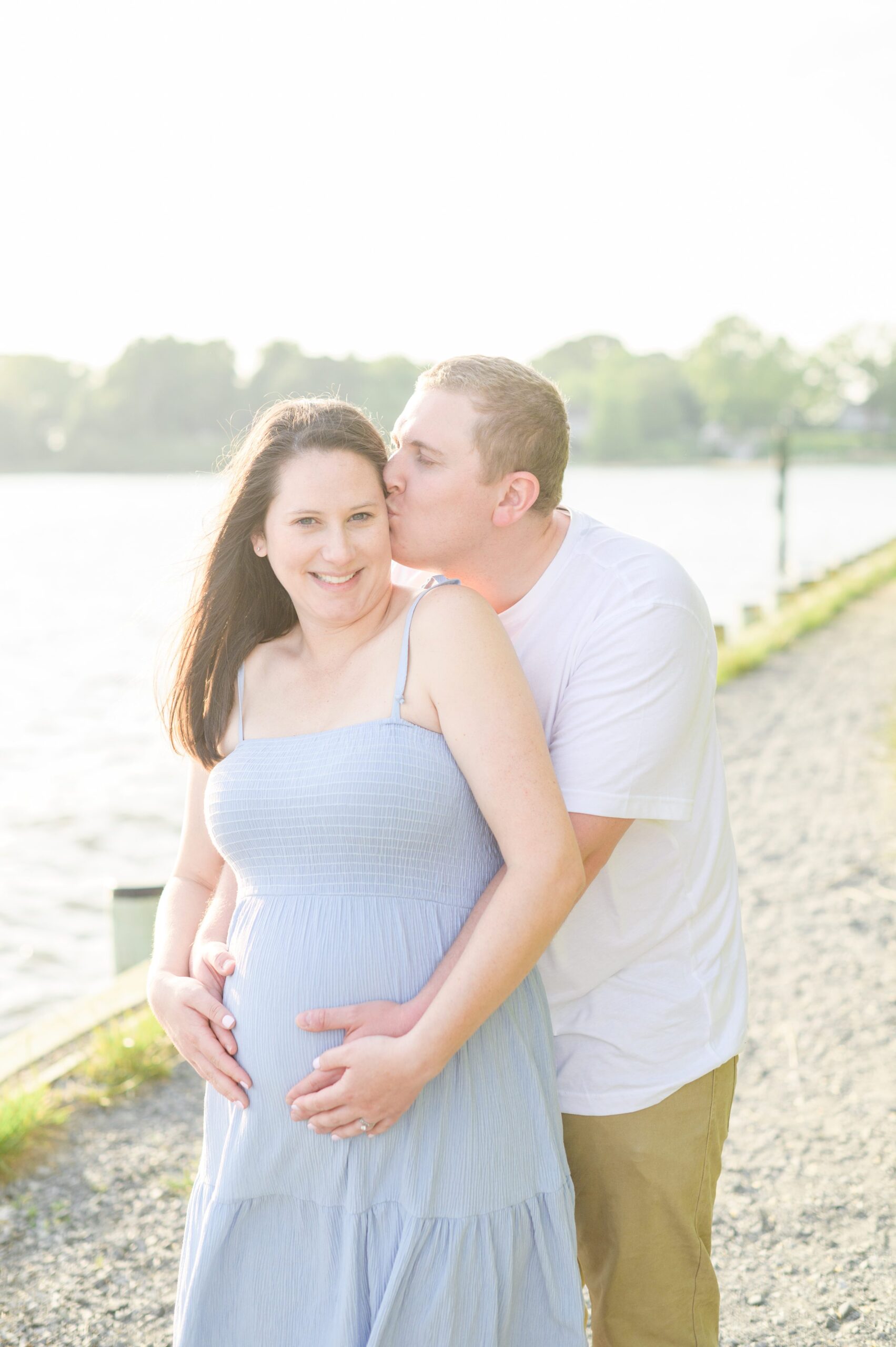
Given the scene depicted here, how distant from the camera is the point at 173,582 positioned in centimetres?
253

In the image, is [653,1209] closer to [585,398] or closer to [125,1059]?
[125,1059]

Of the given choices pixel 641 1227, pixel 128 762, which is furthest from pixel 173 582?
pixel 128 762

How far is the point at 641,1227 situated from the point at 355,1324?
674mm

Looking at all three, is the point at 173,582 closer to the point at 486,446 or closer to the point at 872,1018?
the point at 486,446

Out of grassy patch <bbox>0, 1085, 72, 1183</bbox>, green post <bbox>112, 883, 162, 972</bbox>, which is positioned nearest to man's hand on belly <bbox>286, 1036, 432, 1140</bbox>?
grassy patch <bbox>0, 1085, 72, 1183</bbox>

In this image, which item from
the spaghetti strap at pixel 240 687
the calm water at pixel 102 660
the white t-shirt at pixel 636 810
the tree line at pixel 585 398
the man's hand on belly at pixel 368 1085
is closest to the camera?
the man's hand on belly at pixel 368 1085

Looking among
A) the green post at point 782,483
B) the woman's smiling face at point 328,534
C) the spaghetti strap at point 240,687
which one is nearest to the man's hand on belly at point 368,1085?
the spaghetti strap at point 240,687

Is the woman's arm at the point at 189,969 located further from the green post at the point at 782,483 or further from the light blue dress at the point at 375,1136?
the green post at the point at 782,483

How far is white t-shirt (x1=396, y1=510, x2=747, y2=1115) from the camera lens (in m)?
2.15

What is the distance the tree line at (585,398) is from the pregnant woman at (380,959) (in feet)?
73.6

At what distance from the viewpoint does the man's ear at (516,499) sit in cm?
230

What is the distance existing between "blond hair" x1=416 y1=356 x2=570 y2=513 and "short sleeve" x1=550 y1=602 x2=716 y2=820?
1.15 feet

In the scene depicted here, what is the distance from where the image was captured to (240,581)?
2.38 m

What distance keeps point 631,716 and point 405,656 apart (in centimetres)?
42
